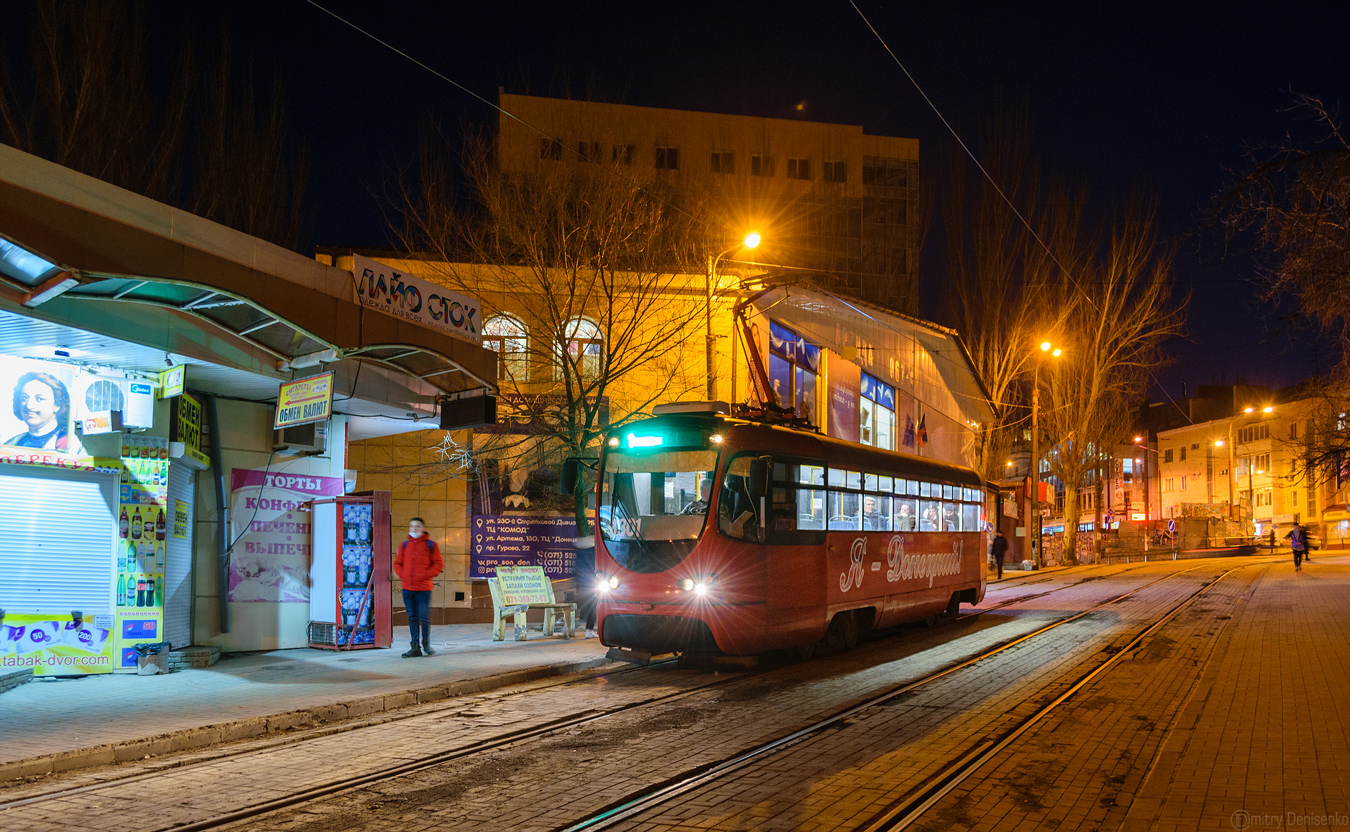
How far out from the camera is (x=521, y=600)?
53.6ft

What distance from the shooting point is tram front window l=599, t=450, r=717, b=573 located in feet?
40.8

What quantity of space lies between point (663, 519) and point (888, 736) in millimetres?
4833

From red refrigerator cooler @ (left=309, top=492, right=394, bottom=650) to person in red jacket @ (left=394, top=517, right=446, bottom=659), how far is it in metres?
0.65

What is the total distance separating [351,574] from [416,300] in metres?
4.07

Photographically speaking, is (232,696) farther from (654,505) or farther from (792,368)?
(792,368)

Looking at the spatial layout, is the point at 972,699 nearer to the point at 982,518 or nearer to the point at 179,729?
the point at 179,729

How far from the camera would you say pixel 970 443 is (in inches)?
1941

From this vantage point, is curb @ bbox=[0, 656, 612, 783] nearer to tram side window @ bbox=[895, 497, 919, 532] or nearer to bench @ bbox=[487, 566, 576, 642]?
bench @ bbox=[487, 566, 576, 642]

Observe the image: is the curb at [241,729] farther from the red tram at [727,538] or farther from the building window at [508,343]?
the building window at [508,343]

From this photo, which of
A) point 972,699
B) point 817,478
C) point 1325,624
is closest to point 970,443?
point 1325,624

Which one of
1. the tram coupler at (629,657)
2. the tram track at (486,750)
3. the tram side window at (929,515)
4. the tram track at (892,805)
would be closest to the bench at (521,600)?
the tram coupler at (629,657)

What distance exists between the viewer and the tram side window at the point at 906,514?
16.5 metres

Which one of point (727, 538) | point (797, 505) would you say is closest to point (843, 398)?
point (797, 505)

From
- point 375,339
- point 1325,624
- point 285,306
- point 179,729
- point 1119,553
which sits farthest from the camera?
point 1119,553
